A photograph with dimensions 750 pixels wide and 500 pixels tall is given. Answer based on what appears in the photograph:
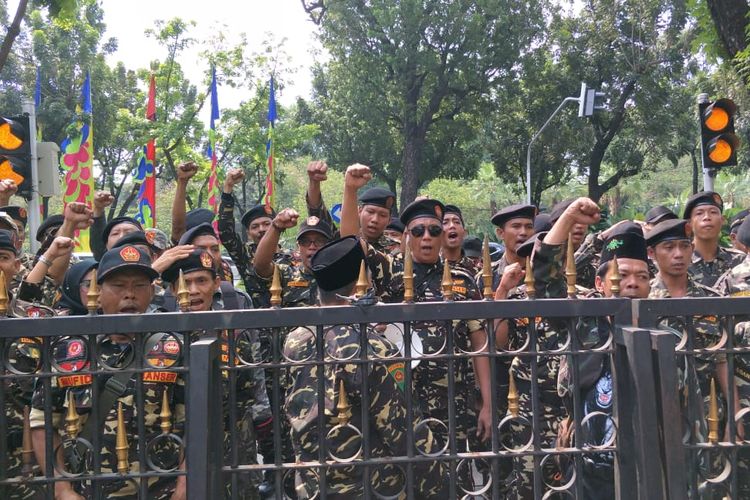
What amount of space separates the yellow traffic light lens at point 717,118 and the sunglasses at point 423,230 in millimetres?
3682

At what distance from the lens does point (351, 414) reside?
267 cm

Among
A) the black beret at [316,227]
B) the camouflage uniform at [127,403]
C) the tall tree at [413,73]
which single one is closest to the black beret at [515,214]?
the black beret at [316,227]

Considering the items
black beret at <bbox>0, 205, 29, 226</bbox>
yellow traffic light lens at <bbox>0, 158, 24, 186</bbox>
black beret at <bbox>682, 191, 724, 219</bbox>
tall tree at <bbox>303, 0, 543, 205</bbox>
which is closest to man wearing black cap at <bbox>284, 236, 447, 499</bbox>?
black beret at <bbox>682, 191, 724, 219</bbox>

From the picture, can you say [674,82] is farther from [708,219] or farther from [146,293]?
[146,293]

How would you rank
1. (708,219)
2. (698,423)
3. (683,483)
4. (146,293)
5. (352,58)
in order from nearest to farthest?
(683,483) → (698,423) → (146,293) → (708,219) → (352,58)

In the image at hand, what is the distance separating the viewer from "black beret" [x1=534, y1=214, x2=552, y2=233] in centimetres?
494

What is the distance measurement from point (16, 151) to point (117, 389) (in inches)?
179

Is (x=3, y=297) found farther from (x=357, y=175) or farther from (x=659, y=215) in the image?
(x=659, y=215)

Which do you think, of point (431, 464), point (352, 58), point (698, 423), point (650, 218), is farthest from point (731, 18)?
point (352, 58)

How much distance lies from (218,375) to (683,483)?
1.63 metres

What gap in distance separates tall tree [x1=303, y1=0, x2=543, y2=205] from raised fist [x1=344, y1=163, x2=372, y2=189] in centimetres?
2284

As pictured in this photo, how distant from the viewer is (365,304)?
2449 millimetres

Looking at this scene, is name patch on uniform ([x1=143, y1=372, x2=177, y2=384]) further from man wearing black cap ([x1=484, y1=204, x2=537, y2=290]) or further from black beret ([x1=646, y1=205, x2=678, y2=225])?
black beret ([x1=646, y1=205, x2=678, y2=225])

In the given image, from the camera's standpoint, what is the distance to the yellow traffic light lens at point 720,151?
6520mm
